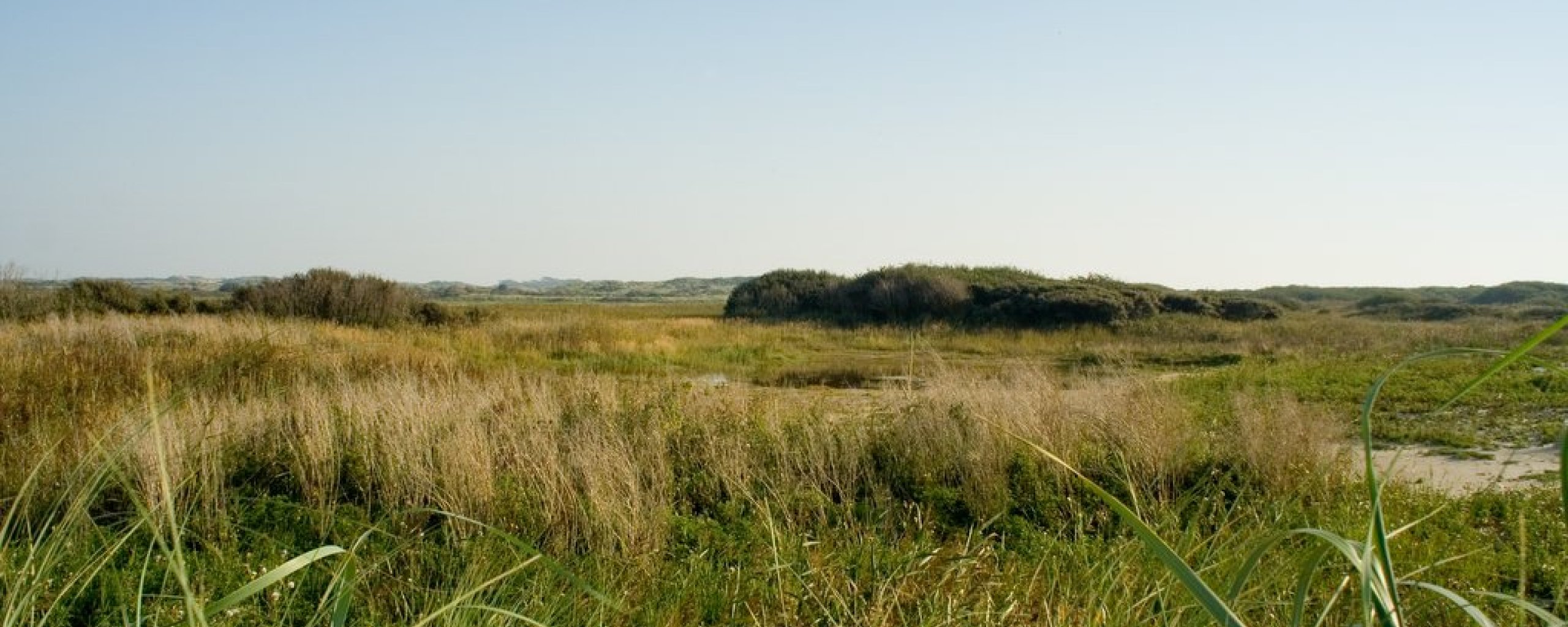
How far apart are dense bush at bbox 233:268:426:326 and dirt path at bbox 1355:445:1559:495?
20.9m

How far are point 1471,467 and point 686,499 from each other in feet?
24.2

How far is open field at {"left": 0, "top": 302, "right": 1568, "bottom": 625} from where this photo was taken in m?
4.26

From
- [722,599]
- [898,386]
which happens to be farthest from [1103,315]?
[722,599]

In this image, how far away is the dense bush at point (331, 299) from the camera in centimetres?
2531

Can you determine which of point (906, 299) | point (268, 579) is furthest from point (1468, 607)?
point (906, 299)

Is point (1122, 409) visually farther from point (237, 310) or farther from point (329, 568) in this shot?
point (237, 310)

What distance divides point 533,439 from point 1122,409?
4475mm

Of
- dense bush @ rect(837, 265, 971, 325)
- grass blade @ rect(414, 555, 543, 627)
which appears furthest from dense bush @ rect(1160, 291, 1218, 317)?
grass blade @ rect(414, 555, 543, 627)

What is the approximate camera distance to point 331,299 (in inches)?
1005

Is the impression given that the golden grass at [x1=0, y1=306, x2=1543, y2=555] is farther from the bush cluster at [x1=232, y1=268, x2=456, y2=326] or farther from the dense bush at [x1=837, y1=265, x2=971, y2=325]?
the dense bush at [x1=837, y1=265, x2=971, y2=325]

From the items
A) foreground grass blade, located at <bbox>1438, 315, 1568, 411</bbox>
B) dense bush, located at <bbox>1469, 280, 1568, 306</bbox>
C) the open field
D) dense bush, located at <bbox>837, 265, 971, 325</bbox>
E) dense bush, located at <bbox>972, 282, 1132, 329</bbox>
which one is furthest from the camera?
dense bush, located at <bbox>1469, 280, 1568, 306</bbox>

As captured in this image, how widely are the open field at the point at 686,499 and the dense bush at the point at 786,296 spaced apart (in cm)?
2891

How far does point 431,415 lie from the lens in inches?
338

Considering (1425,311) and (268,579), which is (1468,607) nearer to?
(268,579)
